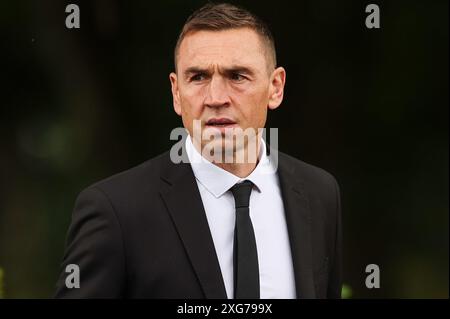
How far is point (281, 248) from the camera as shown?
3180mm

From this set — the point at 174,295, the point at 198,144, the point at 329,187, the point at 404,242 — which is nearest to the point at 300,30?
the point at 404,242

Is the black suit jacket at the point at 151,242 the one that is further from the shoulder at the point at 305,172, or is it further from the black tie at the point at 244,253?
the shoulder at the point at 305,172

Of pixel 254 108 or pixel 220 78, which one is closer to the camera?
pixel 220 78

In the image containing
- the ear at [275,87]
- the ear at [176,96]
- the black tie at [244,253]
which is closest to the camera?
the black tie at [244,253]

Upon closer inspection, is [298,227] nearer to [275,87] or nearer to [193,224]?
[193,224]

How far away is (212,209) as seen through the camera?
3137 millimetres

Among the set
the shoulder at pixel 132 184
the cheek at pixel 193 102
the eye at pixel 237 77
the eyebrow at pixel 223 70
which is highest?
the eyebrow at pixel 223 70

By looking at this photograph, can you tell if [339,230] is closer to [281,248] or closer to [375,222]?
[281,248]

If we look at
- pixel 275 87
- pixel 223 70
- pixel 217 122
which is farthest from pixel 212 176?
pixel 275 87

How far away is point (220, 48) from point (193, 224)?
2.45 ft

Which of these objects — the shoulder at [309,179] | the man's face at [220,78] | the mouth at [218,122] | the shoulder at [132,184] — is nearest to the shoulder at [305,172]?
the shoulder at [309,179]

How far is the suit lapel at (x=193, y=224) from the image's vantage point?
2.88 metres

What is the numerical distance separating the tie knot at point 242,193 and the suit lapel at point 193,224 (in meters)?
0.18

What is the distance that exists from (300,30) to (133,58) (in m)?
1.75
